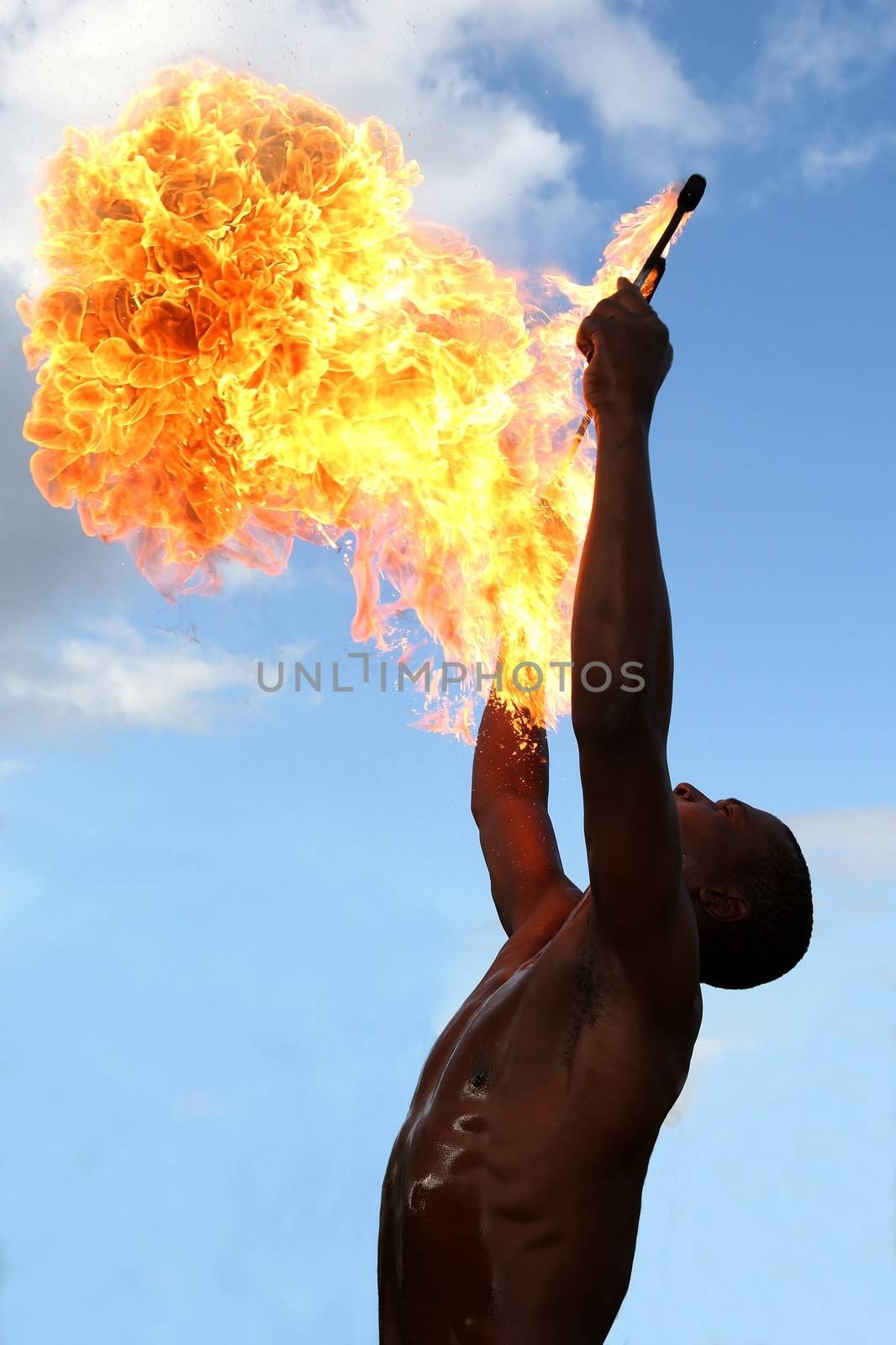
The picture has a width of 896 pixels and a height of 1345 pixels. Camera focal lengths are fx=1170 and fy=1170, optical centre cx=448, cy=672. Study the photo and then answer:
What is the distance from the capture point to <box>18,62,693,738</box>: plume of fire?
5168 mm

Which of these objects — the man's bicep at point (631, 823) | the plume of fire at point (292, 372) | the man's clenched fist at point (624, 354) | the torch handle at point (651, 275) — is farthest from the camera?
the plume of fire at point (292, 372)

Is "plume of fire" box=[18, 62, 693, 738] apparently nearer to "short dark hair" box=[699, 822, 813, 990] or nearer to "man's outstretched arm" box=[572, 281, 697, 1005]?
"short dark hair" box=[699, 822, 813, 990]

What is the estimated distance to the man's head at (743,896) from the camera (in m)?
4.11

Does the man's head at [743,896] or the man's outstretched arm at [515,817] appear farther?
the man's outstretched arm at [515,817]

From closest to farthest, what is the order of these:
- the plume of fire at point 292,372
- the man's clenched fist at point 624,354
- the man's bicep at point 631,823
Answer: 1. the man's bicep at point 631,823
2. the man's clenched fist at point 624,354
3. the plume of fire at point 292,372

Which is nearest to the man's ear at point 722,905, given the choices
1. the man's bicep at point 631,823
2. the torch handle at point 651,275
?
the man's bicep at point 631,823

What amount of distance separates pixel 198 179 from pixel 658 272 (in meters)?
2.27

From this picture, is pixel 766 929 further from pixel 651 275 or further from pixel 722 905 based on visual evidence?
pixel 651 275

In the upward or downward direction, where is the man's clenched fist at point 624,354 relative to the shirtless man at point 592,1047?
upward

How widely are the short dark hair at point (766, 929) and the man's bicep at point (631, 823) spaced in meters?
1.00

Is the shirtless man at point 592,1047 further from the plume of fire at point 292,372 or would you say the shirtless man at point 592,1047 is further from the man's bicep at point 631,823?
the plume of fire at point 292,372

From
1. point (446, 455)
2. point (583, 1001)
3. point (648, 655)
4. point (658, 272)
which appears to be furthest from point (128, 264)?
point (583, 1001)

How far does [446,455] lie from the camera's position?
5.36 metres

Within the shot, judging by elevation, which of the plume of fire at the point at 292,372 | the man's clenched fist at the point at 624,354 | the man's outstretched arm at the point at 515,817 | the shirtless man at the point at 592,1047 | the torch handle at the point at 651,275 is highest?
the plume of fire at the point at 292,372
